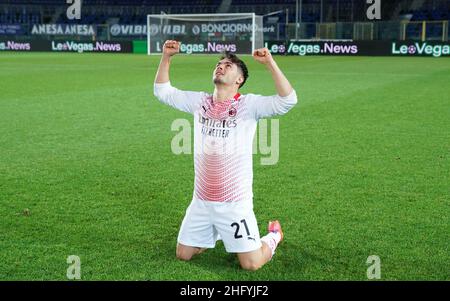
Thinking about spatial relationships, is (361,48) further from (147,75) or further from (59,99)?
(59,99)

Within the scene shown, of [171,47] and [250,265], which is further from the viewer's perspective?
[171,47]

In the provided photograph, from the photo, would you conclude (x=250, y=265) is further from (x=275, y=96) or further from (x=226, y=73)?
(x=226, y=73)

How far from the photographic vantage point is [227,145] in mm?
4477

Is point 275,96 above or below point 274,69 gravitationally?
below

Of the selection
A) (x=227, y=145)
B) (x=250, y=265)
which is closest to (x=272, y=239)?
(x=250, y=265)

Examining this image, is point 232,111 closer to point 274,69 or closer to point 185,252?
point 274,69

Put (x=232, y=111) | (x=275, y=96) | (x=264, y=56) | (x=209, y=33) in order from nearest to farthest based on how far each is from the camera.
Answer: (x=264, y=56) < (x=275, y=96) < (x=232, y=111) < (x=209, y=33)

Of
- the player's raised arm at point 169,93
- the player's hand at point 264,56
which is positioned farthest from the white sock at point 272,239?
the player's hand at point 264,56

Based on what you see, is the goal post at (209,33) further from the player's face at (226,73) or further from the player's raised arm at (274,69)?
the player's raised arm at (274,69)

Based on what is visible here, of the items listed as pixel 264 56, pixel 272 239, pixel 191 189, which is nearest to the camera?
pixel 264 56

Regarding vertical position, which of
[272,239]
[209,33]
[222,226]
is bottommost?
[272,239]

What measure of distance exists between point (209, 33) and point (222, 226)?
1342 inches

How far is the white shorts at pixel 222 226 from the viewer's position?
4457mm

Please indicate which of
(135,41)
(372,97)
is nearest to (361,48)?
(135,41)
